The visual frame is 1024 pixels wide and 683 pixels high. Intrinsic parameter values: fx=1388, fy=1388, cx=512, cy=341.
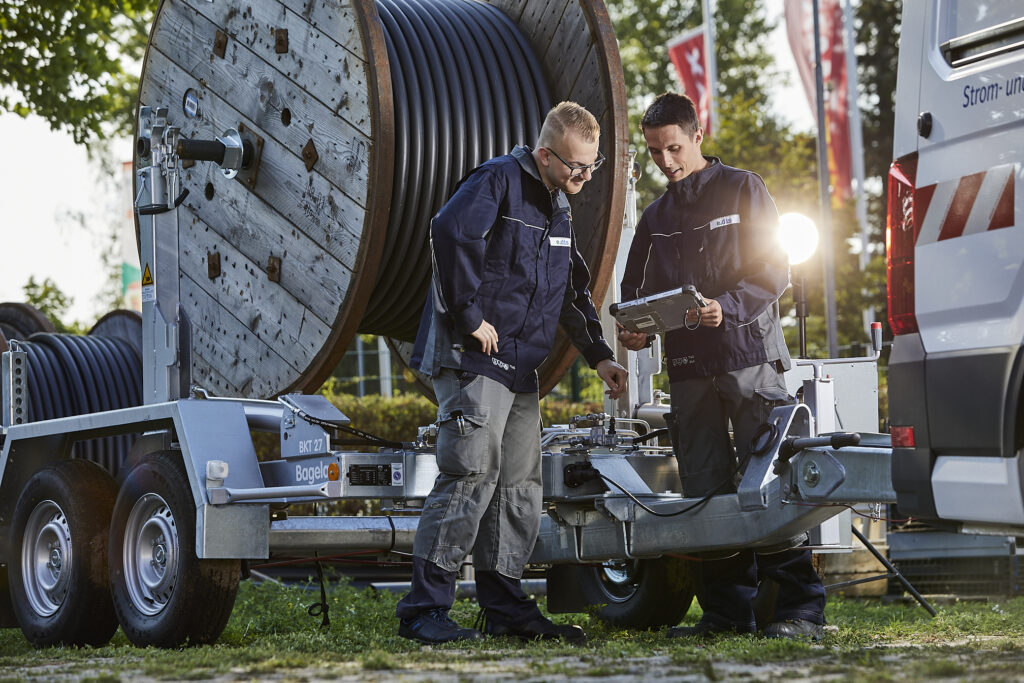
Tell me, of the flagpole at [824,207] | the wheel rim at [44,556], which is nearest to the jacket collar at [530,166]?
the wheel rim at [44,556]

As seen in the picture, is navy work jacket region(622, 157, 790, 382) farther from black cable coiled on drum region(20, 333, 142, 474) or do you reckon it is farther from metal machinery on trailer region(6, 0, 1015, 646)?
black cable coiled on drum region(20, 333, 142, 474)

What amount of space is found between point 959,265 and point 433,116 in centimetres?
293

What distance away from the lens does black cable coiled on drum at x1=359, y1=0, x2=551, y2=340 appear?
6355 millimetres

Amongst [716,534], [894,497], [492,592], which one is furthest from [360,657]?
[894,497]

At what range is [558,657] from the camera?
4.66 meters

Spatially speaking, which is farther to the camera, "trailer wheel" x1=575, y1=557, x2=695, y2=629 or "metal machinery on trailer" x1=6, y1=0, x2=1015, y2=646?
"trailer wheel" x1=575, y1=557, x2=695, y2=629

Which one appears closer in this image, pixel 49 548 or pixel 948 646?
pixel 948 646

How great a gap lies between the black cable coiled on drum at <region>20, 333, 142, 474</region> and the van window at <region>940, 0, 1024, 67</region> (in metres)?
5.38

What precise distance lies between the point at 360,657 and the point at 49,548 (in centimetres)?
220

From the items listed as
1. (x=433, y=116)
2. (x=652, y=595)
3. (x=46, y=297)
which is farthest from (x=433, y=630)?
(x=46, y=297)

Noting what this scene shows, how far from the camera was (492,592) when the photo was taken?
17.2ft

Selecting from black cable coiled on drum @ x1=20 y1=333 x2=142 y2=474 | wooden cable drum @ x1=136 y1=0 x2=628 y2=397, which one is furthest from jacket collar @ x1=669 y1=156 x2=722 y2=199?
black cable coiled on drum @ x1=20 y1=333 x2=142 y2=474

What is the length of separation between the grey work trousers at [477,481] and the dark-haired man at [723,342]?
691mm

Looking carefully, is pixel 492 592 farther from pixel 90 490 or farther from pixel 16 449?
pixel 16 449
